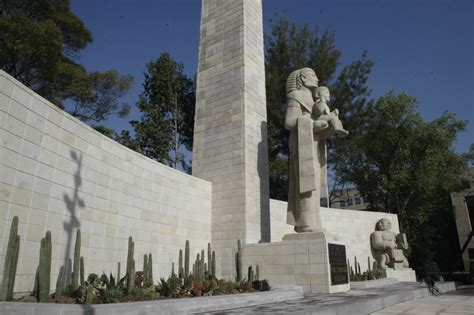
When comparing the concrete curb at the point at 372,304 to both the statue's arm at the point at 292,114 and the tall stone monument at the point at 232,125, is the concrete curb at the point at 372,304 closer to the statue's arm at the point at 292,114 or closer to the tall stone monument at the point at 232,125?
the tall stone monument at the point at 232,125

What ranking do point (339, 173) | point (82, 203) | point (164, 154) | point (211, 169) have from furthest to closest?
point (339, 173) < point (164, 154) < point (211, 169) < point (82, 203)

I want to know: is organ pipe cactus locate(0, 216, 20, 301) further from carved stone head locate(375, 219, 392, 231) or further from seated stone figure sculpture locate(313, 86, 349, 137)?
carved stone head locate(375, 219, 392, 231)

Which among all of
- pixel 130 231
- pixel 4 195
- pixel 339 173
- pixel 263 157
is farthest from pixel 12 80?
pixel 339 173

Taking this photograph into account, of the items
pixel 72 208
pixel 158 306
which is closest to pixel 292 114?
pixel 72 208

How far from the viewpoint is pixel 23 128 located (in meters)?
4.97

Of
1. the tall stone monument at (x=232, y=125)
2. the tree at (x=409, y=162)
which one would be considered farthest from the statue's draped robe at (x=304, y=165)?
the tree at (x=409, y=162)

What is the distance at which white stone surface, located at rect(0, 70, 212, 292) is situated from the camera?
4793 mm

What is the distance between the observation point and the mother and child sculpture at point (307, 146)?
26.1 ft

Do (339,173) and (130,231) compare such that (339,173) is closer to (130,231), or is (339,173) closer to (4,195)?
(130,231)

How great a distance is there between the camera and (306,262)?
743 cm

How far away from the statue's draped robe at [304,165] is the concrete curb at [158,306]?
88.9 inches

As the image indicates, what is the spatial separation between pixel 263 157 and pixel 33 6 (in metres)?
13.3

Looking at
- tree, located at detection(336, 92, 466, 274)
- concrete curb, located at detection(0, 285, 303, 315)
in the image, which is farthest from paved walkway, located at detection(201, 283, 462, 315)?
tree, located at detection(336, 92, 466, 274)

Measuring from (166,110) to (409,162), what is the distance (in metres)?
13.1
